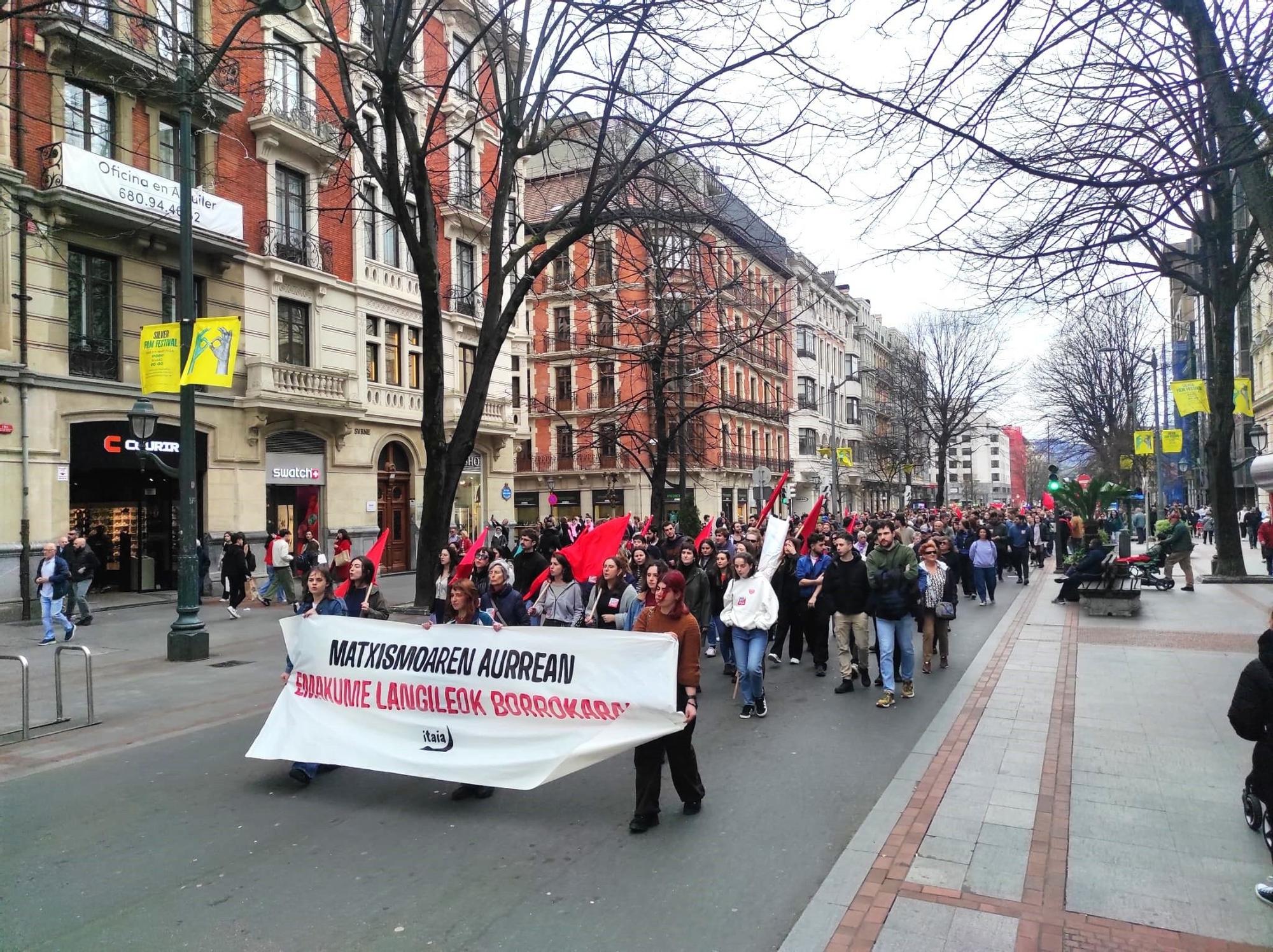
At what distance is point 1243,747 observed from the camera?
21.4 ft

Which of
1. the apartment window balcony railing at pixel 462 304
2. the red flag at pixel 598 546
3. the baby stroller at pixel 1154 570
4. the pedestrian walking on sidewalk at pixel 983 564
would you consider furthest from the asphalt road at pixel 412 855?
the apartment window balcony railing at pixel 462 304

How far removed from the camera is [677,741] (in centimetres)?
547

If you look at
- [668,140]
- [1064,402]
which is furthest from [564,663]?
[1064,402]

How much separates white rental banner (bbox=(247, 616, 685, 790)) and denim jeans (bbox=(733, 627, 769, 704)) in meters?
2.63

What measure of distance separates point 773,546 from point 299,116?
68.7 ft

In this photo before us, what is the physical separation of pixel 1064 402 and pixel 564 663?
48.1m

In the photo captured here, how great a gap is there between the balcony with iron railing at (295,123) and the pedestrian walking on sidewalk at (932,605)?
19751 millimetres

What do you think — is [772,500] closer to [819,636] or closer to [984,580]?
[819,636]

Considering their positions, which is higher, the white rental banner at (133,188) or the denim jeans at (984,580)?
the white rental banner at (133,188)

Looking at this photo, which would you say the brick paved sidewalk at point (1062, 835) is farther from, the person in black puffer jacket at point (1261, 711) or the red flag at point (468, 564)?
the red flag at point (468, 564)

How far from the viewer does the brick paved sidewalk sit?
3912 millimetres

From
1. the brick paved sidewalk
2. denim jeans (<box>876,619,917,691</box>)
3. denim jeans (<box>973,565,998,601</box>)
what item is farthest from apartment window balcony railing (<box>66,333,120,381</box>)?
denim jeans (<box>973,565,998,601</box>)

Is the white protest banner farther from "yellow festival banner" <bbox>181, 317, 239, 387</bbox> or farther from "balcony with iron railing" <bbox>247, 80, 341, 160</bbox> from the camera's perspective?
"balcony with iron railing" <bbox>247, 80, 341, 160</bbox>

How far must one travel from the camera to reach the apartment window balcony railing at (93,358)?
59.7 feet
